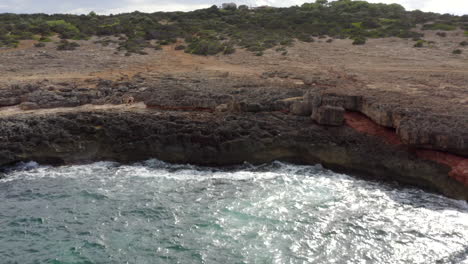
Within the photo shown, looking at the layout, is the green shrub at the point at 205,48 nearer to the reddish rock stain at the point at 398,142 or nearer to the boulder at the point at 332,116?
the boulder at the point at 332,116

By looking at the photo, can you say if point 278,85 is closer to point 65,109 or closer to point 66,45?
point 65,109

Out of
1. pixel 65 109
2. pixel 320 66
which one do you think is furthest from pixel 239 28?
pixel 65 109

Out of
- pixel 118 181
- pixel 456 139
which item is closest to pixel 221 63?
pixel 118 181

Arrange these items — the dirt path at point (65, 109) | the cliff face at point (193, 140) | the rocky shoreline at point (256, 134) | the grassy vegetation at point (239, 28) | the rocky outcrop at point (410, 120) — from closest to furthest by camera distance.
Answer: the rocky outcrop at point (410, 120), the rocky shoreline at point (256, 134), the cliff face at point (193, 140), the dirt path at point (65, 109), the grassy vegetation at point (239, 28)

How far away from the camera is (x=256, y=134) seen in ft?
54.2

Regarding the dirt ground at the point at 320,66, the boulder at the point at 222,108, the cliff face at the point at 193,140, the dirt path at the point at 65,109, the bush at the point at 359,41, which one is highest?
the bush at the point at 359,41

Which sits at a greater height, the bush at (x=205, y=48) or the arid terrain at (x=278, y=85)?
the bush at (x=205, y=48)

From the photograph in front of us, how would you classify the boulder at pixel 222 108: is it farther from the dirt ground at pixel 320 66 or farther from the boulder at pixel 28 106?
the boulder at pixel 28 106

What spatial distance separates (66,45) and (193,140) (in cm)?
2240

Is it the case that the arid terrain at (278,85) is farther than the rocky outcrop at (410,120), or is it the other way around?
the arid terrain at (278,85)

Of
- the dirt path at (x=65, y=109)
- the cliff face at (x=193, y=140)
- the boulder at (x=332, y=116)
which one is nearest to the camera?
the cliff face at (x=193, y=140)

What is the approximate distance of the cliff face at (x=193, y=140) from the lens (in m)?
15.6

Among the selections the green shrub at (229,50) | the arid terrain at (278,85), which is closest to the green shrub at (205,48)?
the green shrub at (229,50)

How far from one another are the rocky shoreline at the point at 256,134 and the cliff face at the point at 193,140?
4cm
